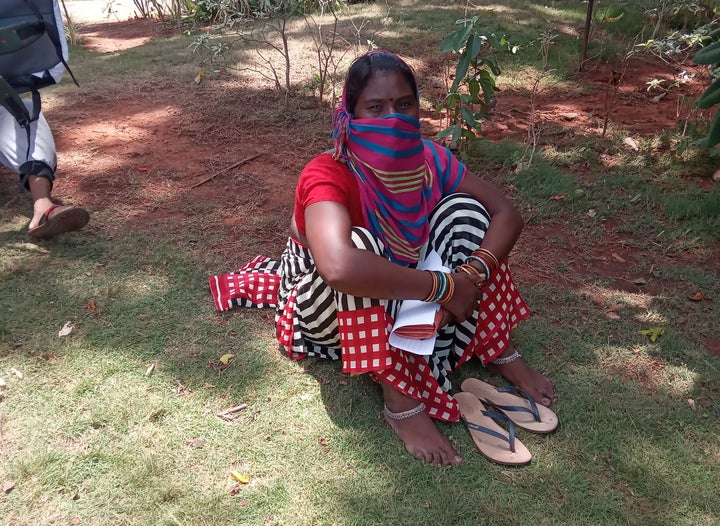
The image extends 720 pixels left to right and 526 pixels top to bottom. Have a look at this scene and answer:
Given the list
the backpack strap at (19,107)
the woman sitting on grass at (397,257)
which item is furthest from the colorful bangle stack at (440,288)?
the backpack strap at (19,107)

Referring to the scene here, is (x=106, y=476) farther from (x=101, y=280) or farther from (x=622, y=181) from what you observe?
(x=622, y=181)

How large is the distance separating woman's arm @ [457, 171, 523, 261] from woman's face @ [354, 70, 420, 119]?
17.3 inches

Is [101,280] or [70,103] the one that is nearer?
[101,280]

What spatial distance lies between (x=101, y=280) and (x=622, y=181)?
3.07 meters

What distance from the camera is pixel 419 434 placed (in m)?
2.07

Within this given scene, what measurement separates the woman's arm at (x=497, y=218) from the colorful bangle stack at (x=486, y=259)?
0.02m

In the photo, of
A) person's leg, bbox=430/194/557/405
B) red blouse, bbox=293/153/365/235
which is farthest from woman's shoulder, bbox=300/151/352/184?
person's leg, bbox=430/194/557/405

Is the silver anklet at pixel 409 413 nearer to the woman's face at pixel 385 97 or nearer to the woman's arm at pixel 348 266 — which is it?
the woman's arm at pixel 348 266

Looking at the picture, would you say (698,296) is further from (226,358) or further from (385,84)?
(226,358)

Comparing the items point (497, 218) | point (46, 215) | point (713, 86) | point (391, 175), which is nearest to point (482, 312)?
point (497, 218)

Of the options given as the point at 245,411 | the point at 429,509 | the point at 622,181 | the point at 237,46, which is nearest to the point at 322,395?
the point at 245,411

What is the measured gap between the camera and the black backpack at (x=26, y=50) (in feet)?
10.5

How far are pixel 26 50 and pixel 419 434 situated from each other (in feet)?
9.97

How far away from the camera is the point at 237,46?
22.2 ft
